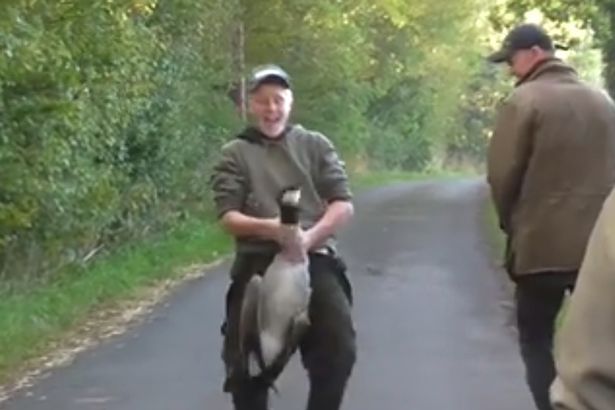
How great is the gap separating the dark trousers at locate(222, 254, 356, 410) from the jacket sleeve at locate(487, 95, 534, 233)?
2.72 feet

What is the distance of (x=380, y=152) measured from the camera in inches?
2399

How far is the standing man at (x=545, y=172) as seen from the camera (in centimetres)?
727

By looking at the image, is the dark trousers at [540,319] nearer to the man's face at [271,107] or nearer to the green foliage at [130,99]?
the man's face at [271,107]

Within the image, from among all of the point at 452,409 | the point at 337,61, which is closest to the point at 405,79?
the point at 337,61

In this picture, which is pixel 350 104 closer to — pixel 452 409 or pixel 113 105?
pixel 113 105

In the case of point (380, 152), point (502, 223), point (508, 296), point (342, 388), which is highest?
point (502, 223)

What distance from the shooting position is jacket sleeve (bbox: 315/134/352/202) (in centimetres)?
698

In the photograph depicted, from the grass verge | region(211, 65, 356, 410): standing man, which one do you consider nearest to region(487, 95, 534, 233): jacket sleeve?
region(211, 65, 356, 410): standing man

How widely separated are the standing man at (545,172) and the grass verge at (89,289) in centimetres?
540

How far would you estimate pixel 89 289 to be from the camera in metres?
17.3

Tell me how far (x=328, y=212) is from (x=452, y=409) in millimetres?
3386

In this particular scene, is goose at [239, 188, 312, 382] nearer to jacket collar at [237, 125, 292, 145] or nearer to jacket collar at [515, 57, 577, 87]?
jacket collar at [237, 125, 292, 145]

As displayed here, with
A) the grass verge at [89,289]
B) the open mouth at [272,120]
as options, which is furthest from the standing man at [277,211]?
the grass verge at [89,289]

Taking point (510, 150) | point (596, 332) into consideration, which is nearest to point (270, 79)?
point (510, 150)
